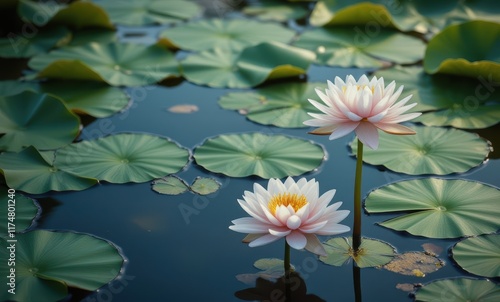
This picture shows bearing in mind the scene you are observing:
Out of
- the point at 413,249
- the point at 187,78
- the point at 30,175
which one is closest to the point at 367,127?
the point at 413,249

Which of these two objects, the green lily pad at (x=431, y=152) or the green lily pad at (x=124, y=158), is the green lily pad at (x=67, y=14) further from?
the green lily pad at (x=431, y=152)

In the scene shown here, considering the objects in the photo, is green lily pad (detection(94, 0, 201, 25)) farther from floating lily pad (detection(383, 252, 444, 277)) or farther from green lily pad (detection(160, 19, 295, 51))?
floating lily pad (detection(383, 252, 444, 277))

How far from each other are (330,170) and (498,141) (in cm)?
68

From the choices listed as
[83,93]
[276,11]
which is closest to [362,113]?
[83,93]

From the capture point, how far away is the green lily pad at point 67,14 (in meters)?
3.59

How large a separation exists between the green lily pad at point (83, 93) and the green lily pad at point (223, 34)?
1.75ft

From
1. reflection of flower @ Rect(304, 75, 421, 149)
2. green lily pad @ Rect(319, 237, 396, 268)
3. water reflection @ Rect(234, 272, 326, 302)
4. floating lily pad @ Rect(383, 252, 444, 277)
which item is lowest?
water reflection @ Rect(234, 272, 326, 302)

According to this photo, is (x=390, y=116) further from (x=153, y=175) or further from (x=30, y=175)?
(x=30, y=175)

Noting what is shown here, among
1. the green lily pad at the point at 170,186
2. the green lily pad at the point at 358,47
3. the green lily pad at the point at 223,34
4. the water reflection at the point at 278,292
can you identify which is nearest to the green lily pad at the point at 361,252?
the water reflection at the point at 278,292

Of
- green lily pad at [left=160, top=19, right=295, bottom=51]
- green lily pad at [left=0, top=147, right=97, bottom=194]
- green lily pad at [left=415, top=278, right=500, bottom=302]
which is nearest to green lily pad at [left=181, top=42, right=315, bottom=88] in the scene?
green lily pad at [left=160, top=19, right=295, bottom=51]

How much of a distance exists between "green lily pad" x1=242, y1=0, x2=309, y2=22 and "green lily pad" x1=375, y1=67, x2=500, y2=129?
3.11 feet

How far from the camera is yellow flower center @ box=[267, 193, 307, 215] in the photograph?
1791 mm

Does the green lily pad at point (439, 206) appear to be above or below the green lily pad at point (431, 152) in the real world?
above

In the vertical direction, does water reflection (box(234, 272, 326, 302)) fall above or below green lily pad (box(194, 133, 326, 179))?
above
